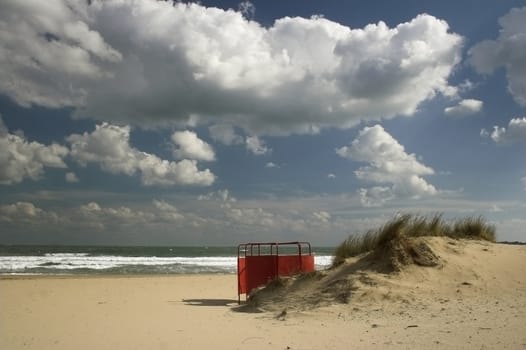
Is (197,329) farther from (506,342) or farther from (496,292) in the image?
(496,292)

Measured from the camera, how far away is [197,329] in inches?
341

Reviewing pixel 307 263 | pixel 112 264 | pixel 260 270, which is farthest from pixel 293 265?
pixel 112 264

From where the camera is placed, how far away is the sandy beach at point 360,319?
6.80 m

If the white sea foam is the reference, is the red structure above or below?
above

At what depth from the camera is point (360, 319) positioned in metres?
8.26

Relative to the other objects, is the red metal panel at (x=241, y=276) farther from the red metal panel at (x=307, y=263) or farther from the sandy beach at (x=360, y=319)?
the red metal panel at (x=307, y=263)

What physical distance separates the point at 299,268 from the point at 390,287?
331 cm

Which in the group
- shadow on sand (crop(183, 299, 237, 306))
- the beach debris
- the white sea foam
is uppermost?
the beach debris

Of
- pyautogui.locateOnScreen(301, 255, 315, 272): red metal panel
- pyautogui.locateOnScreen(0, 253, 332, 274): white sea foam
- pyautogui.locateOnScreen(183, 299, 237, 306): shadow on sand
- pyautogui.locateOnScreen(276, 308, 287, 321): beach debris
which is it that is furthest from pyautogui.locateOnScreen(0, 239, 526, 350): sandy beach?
pyautogui.locateOnScreen(0, 253, 332, 274): white sea foam

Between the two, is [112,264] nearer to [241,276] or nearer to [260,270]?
[241,276]

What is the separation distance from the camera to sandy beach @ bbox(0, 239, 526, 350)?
6797 millimetres

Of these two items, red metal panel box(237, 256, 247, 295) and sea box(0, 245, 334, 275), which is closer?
red metal panel box(237, 256, 247, 295)

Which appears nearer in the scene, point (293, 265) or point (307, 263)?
point (293, 265)

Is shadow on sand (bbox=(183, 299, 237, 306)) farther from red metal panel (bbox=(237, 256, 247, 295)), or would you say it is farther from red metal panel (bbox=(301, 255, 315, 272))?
red metal panel (bbox=(301, 255, 315, 272))
